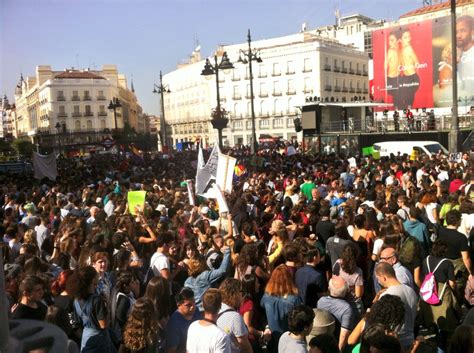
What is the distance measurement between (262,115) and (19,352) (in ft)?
199

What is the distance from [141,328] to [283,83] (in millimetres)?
57916

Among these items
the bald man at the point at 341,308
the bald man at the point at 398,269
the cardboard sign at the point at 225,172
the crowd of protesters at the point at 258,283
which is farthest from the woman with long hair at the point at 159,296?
the cardboard sign at the point at 225,172

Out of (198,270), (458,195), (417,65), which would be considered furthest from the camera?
(417,65)

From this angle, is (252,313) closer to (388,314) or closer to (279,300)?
(279,300)

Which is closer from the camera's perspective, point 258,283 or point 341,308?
point 341,308

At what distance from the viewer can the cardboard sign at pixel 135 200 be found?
874 centimetres

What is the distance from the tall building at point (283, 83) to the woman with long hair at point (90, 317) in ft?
172

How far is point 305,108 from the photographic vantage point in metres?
26.7

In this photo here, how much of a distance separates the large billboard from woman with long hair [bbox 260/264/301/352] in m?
39.5

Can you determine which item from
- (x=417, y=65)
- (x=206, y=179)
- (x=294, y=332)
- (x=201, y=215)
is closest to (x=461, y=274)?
(x=294, y=332)

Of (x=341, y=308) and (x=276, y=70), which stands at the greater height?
(x=276, y=70)

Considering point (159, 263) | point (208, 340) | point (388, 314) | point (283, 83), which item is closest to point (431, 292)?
point (388, 314)

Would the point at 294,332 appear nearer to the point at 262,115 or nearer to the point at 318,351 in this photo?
the point at 318,351

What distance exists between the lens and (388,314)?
11.4ft
